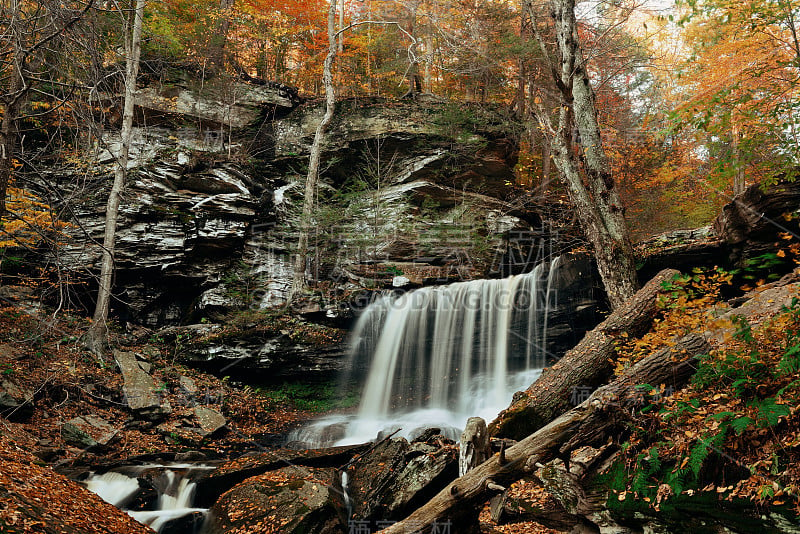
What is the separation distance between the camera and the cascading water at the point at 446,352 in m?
9.07

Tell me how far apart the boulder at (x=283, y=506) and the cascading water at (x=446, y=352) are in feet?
10.3

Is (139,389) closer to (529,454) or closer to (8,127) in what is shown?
(8,127)

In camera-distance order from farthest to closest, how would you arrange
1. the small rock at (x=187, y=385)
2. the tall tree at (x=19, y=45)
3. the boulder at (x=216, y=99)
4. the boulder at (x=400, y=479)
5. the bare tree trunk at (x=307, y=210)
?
1. the boulder at (x=216, y=99)
2. the bare tree trunk at (x=307, y=210)
3. the small rock at (x=187, y=385)
4. the boulder at (x=400, y=479)
5. the tall tree at (x=19, y=45)

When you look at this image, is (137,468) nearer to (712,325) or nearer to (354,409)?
(354,409)

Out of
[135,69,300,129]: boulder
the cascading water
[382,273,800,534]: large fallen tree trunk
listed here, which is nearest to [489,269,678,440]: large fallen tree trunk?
[382,273,800,534]: large fallen tree trunk

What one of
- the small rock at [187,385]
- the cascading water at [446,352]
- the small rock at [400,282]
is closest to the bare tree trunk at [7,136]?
the small rock at [187,385]

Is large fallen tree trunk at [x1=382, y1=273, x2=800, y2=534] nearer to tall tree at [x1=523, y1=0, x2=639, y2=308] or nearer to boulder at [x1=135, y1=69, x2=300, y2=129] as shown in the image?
tall tree at [x1=523, y1=0, x2=639, y2=308]

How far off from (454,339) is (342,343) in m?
2.93

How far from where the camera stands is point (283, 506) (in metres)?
4.79

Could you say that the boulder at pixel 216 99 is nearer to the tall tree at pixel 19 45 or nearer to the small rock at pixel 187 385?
the small rock at pixel 187 385

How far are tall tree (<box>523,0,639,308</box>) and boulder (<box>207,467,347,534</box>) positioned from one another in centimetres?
549

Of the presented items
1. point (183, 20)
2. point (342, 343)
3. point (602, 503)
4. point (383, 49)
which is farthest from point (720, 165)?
point (183, 20)

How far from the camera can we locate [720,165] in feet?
17.1

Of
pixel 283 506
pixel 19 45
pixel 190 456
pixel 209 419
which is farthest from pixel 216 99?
pixel 283 506
